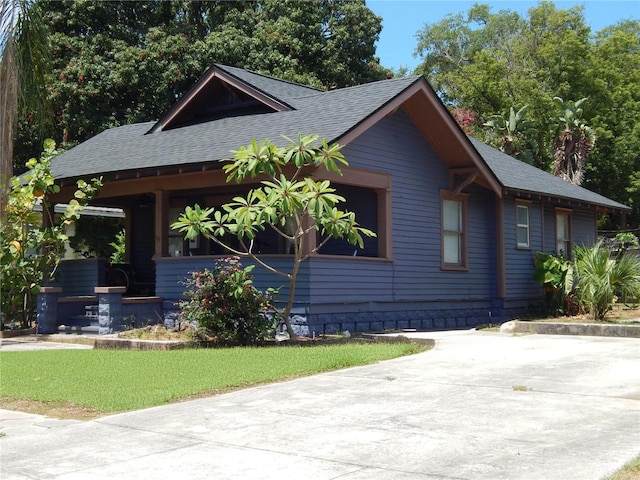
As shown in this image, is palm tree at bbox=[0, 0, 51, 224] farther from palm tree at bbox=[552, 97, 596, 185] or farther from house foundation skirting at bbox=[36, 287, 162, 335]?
palm tree at bbox=[552, 97, 596, 185]

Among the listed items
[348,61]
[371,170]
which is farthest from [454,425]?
[348,61]

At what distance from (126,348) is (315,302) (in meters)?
3.54

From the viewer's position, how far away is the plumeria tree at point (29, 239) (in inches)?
633

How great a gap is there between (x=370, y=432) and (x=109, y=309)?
31.5 ft

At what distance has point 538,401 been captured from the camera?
7961 millimetres

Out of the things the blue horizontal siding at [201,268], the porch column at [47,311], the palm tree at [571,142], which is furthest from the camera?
the palm tree at [571,142]

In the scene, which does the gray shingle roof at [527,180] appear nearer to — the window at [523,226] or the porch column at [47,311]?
the window at [523,226]

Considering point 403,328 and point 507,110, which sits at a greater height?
point 507,110

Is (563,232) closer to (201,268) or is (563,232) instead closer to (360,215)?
(360,215)

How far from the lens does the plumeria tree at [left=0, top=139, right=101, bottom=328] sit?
52.7 feet

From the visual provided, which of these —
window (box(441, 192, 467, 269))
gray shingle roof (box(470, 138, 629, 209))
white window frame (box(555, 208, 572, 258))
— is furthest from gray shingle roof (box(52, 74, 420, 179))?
white window frame (box(555, 208, 572, 258))

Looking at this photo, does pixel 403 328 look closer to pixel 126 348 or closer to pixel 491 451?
pixel 126 348

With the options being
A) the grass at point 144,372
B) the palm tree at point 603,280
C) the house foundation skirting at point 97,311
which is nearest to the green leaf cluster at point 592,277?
the palm tree at point 603,280

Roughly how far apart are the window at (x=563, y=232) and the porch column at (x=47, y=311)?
14201 millimetres
